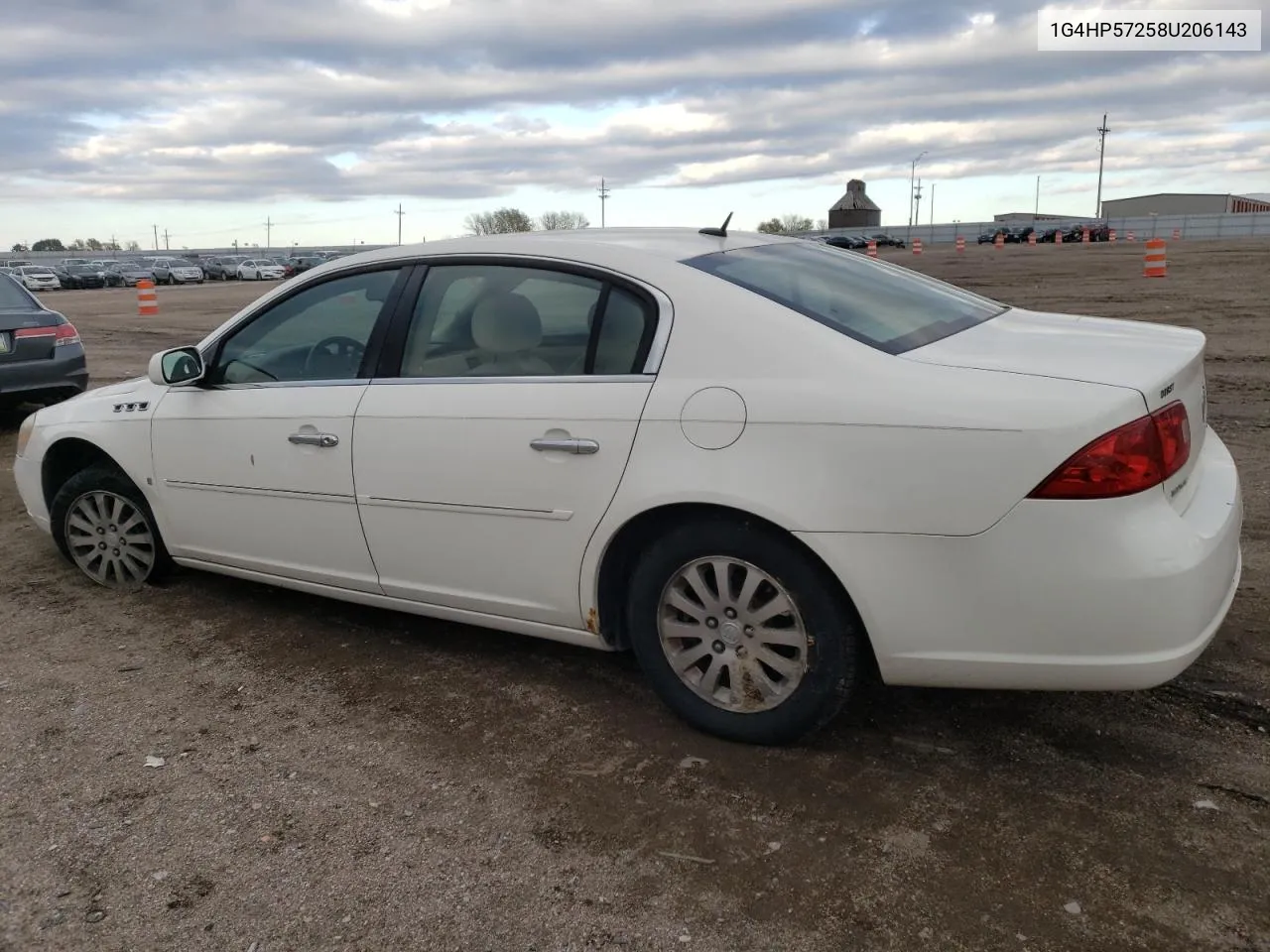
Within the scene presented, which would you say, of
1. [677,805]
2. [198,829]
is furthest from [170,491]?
[677,805]

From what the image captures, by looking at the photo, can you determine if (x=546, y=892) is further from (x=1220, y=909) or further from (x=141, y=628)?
(x=141, y=628)

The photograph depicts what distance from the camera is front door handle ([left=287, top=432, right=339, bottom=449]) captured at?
146 inches

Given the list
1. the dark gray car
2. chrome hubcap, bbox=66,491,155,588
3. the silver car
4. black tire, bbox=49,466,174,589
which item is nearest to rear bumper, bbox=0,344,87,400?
the dark gray car

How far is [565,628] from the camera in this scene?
338 centimetres

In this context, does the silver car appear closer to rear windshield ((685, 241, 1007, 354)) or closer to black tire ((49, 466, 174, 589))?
black tire ((49, 466, 174, 589))

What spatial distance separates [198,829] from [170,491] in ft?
6.18

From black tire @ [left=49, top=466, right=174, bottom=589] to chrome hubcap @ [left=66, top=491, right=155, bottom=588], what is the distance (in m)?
0.02

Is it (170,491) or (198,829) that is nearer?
(198,829)

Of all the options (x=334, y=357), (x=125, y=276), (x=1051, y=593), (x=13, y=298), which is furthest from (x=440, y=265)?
(x=125, y=276)

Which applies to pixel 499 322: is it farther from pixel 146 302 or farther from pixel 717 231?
pixel 146 302

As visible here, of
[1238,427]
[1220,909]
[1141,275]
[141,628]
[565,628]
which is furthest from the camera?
[1141,275]

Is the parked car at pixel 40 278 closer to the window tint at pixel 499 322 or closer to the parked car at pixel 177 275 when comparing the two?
the parked car at pixel 177 275

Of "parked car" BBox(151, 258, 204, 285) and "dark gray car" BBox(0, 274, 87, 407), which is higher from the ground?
"parked car" BBox(151, 258, 204, 285)

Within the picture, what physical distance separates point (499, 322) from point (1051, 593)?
6.46 feet
